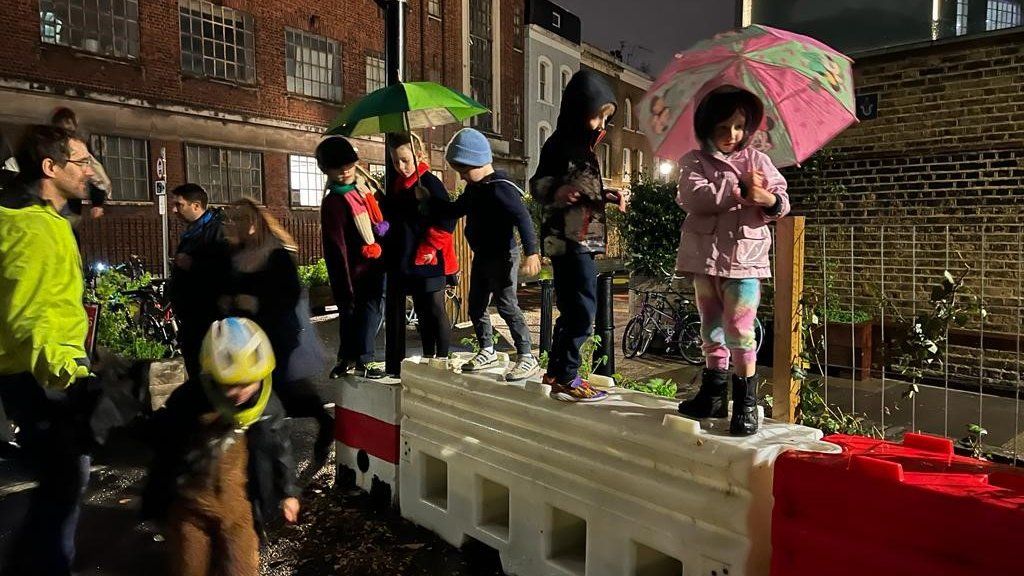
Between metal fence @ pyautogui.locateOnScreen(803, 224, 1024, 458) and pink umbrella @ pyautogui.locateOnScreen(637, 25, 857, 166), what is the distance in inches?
119

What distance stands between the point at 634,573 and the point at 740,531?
1.98 ft

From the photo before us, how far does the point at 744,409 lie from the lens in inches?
109

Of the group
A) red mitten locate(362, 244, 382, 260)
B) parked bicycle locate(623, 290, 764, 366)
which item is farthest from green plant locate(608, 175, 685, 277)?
red mitten locate(362, 244, 382, 260)

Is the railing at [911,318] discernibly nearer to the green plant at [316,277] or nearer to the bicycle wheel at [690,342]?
the bicycle wheel at [690,342]

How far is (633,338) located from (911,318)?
459 centimetres

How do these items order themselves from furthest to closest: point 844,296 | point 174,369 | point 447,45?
point 447,45
point 844,296
point 174,369

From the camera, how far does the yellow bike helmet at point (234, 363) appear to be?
8.95 ft

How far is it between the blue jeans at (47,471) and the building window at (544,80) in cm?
3053

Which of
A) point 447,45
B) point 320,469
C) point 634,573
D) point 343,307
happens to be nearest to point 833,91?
point 634,573

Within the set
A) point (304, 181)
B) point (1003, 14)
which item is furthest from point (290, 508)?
point (304, 181)

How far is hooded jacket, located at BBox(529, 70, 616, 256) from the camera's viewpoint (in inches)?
139

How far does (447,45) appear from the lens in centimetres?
2561

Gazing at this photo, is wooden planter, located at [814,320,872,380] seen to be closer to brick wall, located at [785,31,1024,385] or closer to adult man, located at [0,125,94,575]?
brick wall, located at [785,31,1024,385]

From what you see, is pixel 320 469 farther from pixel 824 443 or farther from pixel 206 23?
pixel 206 23
